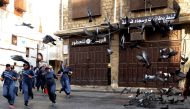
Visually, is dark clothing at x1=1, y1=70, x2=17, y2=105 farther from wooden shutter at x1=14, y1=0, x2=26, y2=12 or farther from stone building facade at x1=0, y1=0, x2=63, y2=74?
wooden shutter at x1=14, y1=0, x2=26, y2=12

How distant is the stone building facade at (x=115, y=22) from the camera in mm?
24375

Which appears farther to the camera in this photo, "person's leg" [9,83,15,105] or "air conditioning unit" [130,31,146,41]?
"air conditioning unit" [130,31,146,41]

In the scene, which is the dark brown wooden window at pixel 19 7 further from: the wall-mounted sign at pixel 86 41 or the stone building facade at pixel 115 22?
the wall-mounted sign at pixel 86 41

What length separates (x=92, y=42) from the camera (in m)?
28.5

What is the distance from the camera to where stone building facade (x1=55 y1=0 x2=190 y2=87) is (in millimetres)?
24375

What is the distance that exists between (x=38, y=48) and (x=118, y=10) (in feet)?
50.3

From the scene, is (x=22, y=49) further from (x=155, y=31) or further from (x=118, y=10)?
(x=155, y=31)

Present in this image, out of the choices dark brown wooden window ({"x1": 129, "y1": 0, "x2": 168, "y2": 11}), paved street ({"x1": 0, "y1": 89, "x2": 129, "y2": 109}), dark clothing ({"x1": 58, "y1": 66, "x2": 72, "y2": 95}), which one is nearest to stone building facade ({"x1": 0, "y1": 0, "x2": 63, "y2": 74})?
dark brown wooden window ({"x1": 129, "y1": 0, "x2": 168, "y2": 11})

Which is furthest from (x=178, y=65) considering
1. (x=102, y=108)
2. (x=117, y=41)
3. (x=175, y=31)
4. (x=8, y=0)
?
(x=8, y=0)

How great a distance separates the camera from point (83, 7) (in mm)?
29422

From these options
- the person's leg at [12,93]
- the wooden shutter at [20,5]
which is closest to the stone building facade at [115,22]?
the wooden shutter at [20,5]

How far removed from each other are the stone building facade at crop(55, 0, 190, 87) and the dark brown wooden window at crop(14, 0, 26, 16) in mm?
7988

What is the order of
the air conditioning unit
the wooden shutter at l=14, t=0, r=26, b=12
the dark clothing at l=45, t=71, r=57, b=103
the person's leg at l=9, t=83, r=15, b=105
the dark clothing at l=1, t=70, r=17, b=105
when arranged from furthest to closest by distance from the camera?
1. the wooden shutter at l=14, t=0, r=26, b=12
2. the air conditioning unit
3. the dark clothing at l=45, t=71, r=57, b=103
4. the dark clothing at l=1, t=70, r=17, b=105
5. the person's leg at l=9, t=83, r=15, b=105

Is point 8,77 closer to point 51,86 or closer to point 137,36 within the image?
point 51,86
